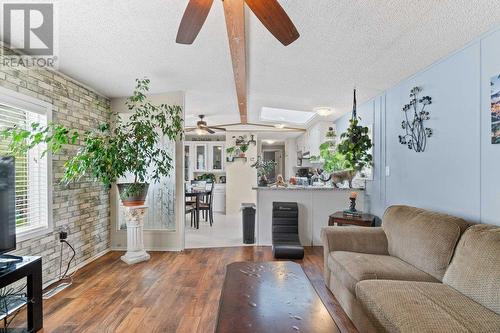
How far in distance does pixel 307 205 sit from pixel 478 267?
2.62m

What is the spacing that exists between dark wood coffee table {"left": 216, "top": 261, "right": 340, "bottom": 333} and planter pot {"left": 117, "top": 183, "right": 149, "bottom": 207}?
1.94 m

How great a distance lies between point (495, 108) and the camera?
198 cm

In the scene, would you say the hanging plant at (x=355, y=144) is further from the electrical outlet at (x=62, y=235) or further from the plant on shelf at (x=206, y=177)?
the plant on shelf at (x=206, y=177)

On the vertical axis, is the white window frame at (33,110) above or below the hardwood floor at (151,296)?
above

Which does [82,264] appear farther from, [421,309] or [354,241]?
[421,309]

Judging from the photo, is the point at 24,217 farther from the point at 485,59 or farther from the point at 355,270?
the point at 485,59

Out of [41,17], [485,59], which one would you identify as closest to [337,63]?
[485,59]

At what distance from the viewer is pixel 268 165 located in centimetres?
593

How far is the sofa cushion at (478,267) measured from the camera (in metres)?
1.55

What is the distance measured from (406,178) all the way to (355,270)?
1572 millimetres

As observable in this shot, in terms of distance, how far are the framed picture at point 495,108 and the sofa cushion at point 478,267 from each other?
0.70 meters

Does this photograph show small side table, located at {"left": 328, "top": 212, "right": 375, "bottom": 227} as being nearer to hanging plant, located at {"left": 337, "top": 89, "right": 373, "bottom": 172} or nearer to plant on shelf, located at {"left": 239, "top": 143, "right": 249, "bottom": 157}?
hanging plant, located at {"left": 337, "top": 89, "right": 373, "bottom": 172}
